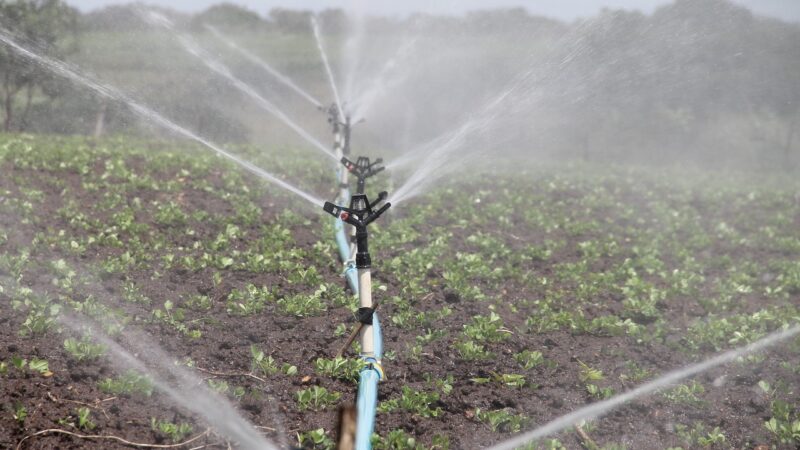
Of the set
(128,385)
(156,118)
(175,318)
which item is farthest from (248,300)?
(156,118)

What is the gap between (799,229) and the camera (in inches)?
509

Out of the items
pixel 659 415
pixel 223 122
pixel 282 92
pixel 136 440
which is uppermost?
pixel 282 92

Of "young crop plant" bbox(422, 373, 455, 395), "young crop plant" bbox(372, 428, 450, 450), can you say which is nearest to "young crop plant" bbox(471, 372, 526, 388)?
"young crop plant" bbox(422, 373, 455, 395)

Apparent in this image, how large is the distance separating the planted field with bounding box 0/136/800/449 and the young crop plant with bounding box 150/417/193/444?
13 millimetres

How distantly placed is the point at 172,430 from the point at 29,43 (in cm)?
1854

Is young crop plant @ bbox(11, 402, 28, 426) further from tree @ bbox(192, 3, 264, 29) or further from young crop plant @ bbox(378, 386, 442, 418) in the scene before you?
tree @ bbox(192, 3, 264, 29)

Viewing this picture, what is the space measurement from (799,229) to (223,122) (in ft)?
61.1

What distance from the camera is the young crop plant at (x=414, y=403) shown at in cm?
528

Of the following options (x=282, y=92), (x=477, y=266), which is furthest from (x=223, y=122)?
(x=477, y=266)

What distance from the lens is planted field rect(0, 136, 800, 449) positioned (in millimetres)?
5070

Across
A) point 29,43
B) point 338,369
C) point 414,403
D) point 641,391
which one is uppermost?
point 29,43

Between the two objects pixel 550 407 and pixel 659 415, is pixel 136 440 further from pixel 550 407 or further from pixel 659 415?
pixel 659 415

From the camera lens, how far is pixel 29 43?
64.2ft

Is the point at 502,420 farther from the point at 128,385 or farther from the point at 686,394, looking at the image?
the point at 128,385
